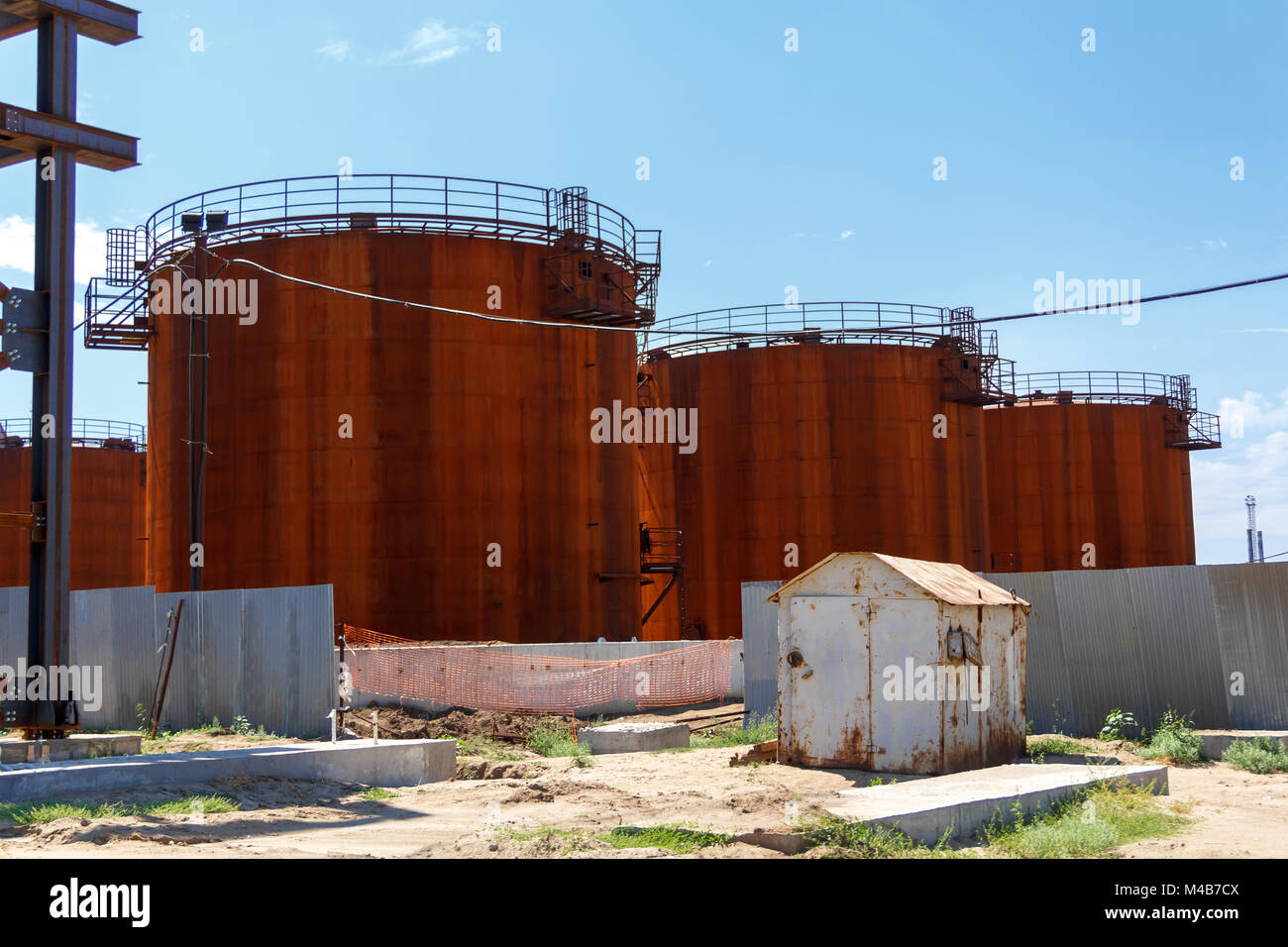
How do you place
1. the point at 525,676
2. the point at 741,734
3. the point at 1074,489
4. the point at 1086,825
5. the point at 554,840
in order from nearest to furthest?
the point at 554,840 → the point at 1086,825 → the point at 741,734 → the point at 525,676 → the point at 1074,489

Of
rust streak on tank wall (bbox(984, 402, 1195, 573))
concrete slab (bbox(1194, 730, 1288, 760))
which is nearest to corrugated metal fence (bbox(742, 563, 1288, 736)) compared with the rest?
concrete slab (bbox(1194, 730, 1288, 760))

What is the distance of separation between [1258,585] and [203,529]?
1955cm

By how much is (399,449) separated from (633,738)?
9.17m

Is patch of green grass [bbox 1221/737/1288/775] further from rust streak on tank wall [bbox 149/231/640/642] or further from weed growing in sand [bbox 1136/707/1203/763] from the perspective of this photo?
rust streak on tank wall [bbox 149/231/640/642]

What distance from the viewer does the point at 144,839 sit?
32.8 ft

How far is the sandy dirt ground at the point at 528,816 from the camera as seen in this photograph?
31.7ft

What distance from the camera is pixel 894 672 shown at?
14.6m

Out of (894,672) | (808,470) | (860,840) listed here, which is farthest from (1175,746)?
(808,470)

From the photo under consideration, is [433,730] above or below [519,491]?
below

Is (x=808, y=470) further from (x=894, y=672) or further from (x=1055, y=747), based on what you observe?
(x=894, y=672)

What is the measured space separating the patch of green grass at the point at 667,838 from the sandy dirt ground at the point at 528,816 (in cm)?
13

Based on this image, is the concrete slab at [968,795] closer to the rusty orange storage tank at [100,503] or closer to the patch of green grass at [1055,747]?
the patch of green grass at [1055,747]
